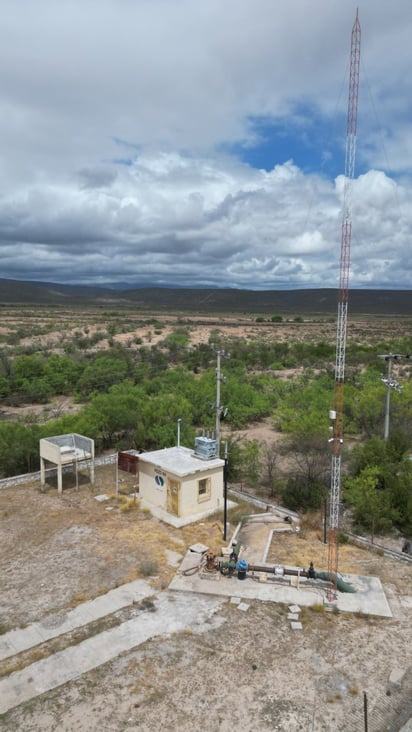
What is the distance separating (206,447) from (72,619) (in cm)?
837

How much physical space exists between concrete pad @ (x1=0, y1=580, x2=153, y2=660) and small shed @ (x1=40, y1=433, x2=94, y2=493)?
7872 millimetres

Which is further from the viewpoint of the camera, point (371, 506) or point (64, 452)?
point (64, 452)

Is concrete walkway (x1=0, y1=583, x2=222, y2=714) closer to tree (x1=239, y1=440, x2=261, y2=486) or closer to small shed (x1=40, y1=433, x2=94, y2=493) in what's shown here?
small shed (x1=40, y1=433, x2=94, y2=493)

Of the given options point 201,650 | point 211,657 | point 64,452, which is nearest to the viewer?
point 211,657

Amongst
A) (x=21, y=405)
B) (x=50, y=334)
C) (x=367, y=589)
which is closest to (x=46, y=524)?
(x=367, y=589)

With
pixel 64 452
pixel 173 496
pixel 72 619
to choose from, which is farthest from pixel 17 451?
pixel 72 619

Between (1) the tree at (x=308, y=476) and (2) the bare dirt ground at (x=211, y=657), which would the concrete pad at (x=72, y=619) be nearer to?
(2) the bare dirt ground at (x=211, y=657)

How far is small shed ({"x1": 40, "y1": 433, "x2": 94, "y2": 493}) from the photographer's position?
20625 millimetres

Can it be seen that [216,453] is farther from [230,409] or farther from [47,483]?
[230,409]

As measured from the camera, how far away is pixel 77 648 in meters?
11.4

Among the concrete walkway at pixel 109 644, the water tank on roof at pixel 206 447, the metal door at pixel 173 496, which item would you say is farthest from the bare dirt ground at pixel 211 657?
the water tank on roof at pixel 206 447

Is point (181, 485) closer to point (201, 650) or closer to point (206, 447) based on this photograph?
point (206, 447)

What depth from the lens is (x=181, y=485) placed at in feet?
60.2

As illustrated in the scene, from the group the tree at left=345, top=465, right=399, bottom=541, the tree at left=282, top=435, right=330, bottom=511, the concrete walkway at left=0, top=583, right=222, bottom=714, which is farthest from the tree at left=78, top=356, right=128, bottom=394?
the concrete walkway at left=0, top=583, right=222, bottom=714
